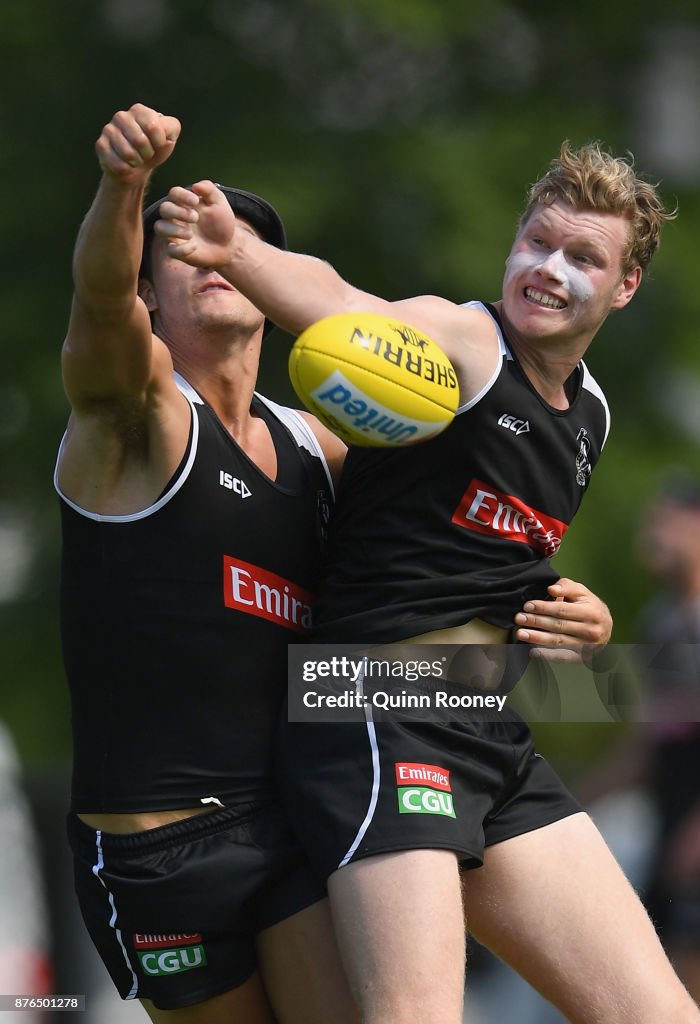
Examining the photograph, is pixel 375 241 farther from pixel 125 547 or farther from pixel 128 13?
pixel 125 547

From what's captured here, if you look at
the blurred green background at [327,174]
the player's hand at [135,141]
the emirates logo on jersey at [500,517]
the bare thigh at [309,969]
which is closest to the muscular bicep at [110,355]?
the player's hand at [135,141]

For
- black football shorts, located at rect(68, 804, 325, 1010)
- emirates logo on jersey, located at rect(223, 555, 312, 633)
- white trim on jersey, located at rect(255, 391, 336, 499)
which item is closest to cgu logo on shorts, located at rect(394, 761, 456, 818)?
black football shorts, located at rect(68, 804, 325, 1010)

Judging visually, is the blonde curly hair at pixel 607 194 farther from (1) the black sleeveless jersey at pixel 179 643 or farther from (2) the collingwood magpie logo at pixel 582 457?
(1) the black sleeveless jersey at pixel 179 643

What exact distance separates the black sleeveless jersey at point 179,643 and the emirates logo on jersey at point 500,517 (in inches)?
24.0

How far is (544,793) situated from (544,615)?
50 cm

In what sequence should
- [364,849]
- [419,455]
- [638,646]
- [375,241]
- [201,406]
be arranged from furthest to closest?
[375,241] < [638,646] < [201,406] < [419,455] < [364,849]

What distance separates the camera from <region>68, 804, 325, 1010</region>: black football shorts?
3885 millimetres

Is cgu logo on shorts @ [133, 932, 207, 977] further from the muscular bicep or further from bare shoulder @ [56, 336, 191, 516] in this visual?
the muscular bicep

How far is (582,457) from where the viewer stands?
4141mm

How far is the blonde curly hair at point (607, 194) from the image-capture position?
3.96 meters

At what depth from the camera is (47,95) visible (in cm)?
1026

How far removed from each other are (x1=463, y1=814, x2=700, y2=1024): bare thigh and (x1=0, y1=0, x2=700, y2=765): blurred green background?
5.61 m

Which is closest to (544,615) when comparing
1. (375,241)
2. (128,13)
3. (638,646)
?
(638,646)

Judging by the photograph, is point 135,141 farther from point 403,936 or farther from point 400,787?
point 403,936
